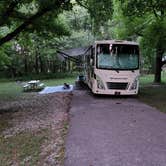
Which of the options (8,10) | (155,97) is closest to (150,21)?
(155,97)

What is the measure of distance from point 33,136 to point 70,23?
125ft

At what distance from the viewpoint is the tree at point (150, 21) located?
19.5m

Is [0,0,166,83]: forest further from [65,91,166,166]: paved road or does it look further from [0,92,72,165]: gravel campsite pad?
[65,91,166,166]: paved road

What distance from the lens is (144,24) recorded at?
92.2ft

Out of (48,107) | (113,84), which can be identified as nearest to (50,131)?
(48,107)

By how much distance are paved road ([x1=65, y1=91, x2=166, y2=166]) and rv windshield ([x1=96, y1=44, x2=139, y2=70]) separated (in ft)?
18.6

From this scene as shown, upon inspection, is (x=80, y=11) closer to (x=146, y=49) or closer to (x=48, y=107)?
(x=146, y=49)

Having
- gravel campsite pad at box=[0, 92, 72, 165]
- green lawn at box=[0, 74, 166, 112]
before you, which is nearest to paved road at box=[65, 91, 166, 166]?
gravel campsite pad at box=[0, 92, 72, 165]

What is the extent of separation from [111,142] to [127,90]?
35.3ft

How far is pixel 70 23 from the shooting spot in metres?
47.3

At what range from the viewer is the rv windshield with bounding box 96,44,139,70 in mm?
19250

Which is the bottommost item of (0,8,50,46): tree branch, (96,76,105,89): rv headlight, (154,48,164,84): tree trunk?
(96,76,105,89): rv headlight

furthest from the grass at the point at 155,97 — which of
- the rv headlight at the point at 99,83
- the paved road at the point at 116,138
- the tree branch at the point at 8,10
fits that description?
the tree branch at the point at 8,10

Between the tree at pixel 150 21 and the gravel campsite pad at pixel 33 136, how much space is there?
7157 mm
